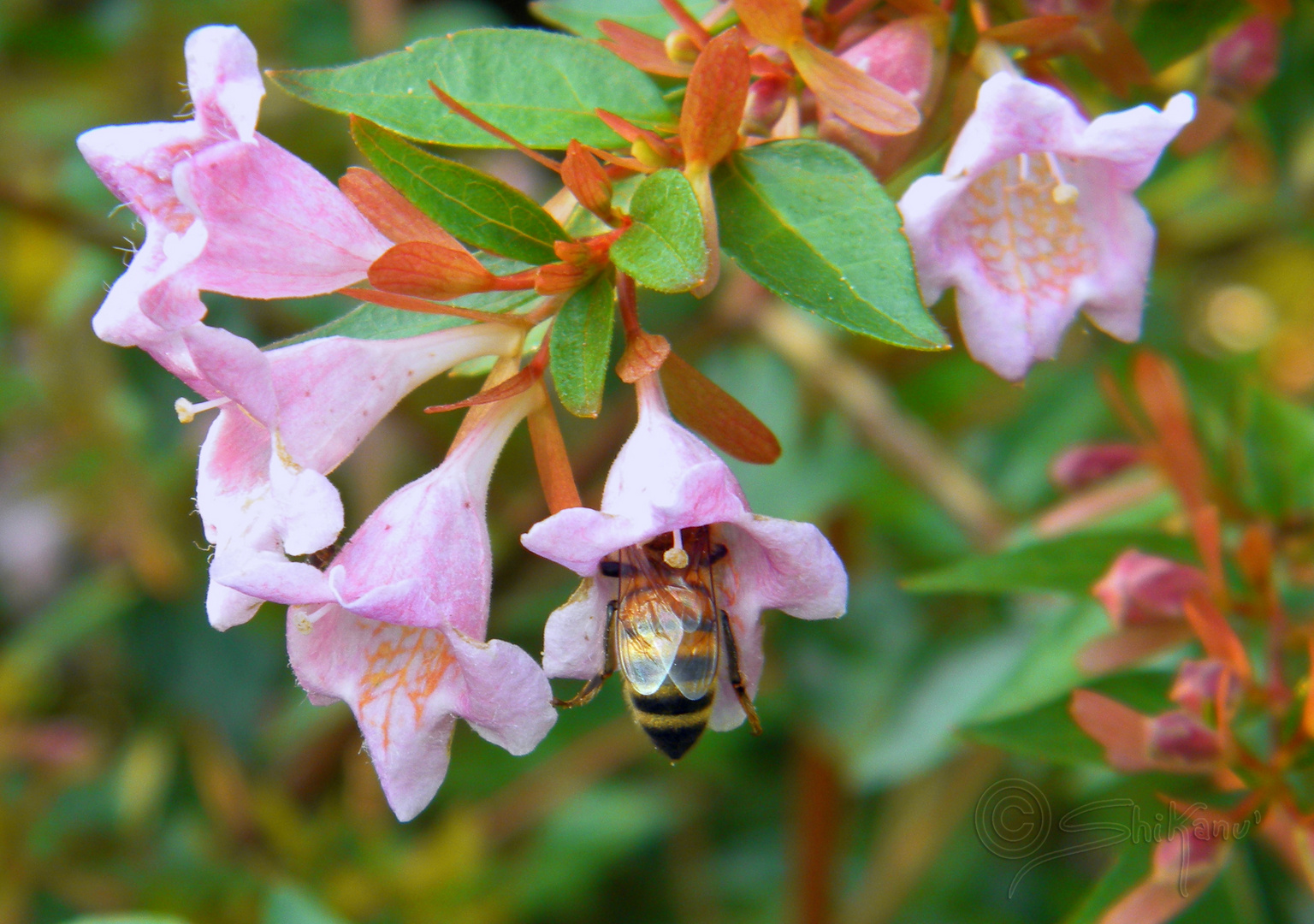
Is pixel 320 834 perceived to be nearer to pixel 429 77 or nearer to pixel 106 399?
pixel 106 399

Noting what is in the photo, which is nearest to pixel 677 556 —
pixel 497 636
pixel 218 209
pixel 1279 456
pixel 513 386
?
pixel 513 386

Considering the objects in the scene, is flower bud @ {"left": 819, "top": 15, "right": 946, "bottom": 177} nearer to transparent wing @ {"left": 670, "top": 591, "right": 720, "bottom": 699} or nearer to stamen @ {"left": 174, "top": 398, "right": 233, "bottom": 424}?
transparent wing @ {"left": 670, "top": 591, "right": 720, "bottom": 699}

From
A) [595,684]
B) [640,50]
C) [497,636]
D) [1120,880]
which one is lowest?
[497,636]

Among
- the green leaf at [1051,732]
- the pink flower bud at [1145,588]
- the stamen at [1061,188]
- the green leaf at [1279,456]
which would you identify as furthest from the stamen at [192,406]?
the green leaf at [1279,456]

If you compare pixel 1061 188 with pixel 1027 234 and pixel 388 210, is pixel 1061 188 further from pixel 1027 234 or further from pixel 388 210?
pixel 388 210

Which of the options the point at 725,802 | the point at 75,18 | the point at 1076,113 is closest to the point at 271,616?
the point at 725,802

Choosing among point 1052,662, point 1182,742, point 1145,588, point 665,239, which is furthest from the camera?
point 1052,662

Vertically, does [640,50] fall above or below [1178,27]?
above
